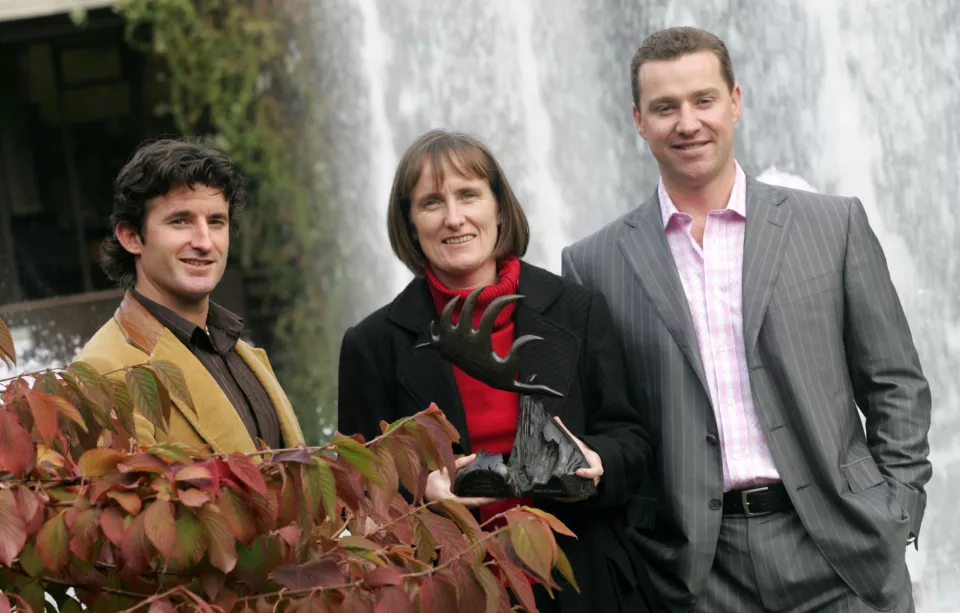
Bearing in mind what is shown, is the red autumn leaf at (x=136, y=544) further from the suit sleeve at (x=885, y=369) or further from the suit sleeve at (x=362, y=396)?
the suit sleeve at (x=885, y=369)

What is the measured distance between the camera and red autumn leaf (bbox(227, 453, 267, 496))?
6.63 ft

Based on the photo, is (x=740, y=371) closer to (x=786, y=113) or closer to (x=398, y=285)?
(x=786, y=113)

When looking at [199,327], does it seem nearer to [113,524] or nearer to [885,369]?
[113,524]

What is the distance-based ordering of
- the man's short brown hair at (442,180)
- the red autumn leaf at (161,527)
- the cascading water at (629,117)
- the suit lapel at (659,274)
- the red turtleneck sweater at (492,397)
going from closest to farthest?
the red autumn leaf at (161,527) → the red turtleneck sweater at (492,397) → the man's short brown hair at (442,180) → the suit lapel at (659,274) → the cascading water at (629,117)

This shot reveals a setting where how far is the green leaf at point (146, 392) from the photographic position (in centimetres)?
233

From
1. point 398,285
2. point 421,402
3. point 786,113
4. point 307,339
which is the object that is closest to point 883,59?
point 786,113

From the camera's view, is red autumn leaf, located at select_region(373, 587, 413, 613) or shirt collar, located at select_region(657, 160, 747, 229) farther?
shirt collar, located at select_region(657, 160, 747, 229)

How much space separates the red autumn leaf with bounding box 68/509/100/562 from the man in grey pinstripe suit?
1.66 metres

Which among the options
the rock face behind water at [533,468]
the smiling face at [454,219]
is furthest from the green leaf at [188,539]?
the smiling face at [454,219]

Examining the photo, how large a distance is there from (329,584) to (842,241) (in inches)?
73.0

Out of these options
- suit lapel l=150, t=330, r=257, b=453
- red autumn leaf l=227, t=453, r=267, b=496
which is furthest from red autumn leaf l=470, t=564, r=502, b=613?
suit lapel l=150, t=330, r=257, b=453

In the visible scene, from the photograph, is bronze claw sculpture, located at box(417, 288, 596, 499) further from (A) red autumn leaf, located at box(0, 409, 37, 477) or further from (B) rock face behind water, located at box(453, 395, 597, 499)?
(A) red autumn leaf, located at box(0, 409, 37, 477)

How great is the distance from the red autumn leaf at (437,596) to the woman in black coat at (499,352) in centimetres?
105

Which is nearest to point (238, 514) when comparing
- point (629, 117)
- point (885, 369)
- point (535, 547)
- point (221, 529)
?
point (221, 529)
